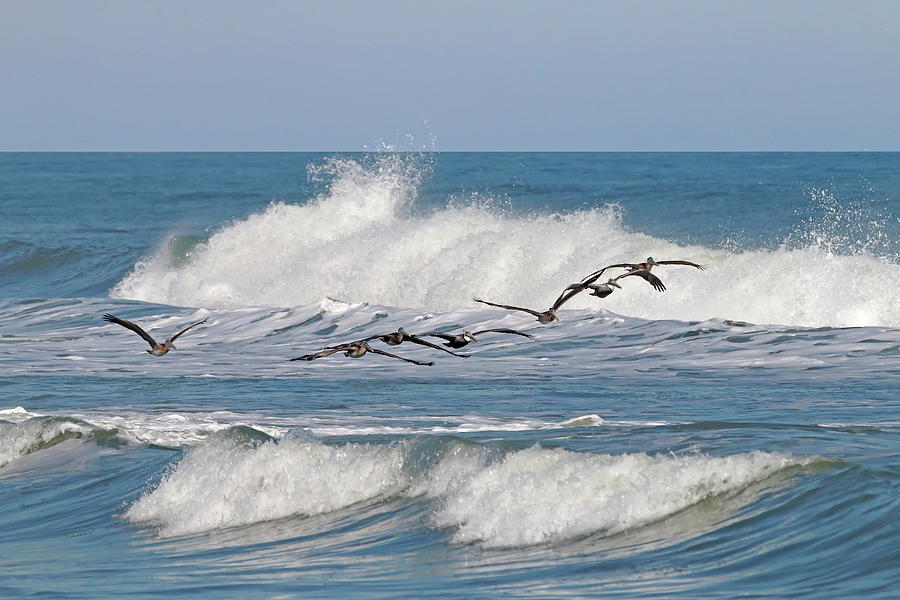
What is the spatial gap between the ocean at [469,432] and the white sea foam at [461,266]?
9 cm

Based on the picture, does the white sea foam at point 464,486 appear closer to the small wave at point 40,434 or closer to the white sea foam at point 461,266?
the small wave at point 40,434

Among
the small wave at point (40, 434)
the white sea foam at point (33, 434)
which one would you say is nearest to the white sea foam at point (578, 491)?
the small wave at point (40, 434)

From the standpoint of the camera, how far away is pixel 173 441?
12984 mm

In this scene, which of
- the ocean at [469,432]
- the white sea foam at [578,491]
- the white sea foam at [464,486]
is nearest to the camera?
the ocean at [469,432]

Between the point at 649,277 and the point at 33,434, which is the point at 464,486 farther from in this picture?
the point at 33,434

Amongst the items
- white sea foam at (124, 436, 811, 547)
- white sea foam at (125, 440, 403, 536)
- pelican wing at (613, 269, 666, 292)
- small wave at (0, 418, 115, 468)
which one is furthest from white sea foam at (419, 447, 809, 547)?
small wave at (0, 418, 115, 468)

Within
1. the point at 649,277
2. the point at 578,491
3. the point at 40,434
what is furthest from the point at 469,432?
the point at 649,277

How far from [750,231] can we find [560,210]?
31.3 feet

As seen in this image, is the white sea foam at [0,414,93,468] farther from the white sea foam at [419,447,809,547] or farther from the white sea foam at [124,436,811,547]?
the white sea foam at [419,447,809,547]

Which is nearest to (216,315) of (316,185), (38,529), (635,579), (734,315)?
(734,315)

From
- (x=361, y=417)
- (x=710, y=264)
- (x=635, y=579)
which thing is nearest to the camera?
(x=635, y=579)

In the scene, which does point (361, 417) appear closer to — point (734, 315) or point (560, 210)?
point (734, 315)

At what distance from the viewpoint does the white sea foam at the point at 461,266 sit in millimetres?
22969

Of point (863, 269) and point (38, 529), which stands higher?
point (863, 269)
